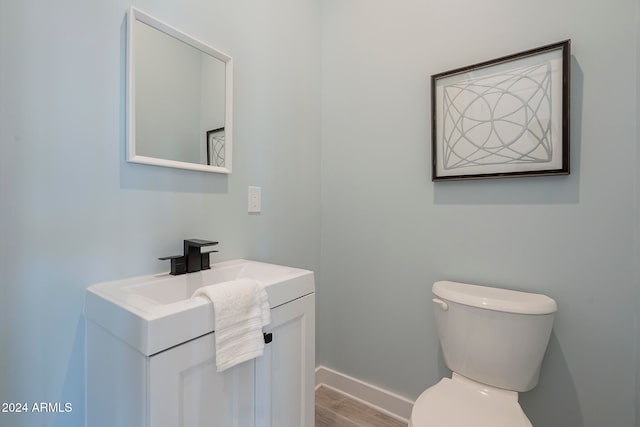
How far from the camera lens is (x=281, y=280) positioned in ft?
3.13

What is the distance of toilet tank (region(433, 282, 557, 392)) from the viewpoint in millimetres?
1032

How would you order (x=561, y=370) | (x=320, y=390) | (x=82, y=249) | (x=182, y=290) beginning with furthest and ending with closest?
(x=320, y=390)
(x=561, y=370)
(x=182, y=290)
(x=82, y=249)

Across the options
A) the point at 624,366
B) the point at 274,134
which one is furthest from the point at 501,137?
the point at 274,134

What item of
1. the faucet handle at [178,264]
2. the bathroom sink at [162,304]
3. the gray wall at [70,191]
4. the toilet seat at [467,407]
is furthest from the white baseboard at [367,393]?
the faucet handle at [178,264]

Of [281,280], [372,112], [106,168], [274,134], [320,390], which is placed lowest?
[320,390]

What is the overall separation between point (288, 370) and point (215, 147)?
942 millimetres

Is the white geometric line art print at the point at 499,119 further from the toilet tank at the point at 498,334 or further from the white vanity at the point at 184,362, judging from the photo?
the white vanity at the point at 184,362

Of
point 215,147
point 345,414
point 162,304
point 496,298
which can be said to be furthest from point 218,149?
point 345,414

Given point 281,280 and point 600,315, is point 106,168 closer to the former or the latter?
point 281,280

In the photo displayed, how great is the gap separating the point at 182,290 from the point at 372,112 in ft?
4.28

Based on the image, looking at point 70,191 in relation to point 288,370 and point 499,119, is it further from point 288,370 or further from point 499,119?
point 499,119

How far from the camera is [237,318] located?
781mm

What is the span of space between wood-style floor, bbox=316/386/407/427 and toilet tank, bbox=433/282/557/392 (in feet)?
1.95

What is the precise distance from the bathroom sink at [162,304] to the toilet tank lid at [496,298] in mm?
600
